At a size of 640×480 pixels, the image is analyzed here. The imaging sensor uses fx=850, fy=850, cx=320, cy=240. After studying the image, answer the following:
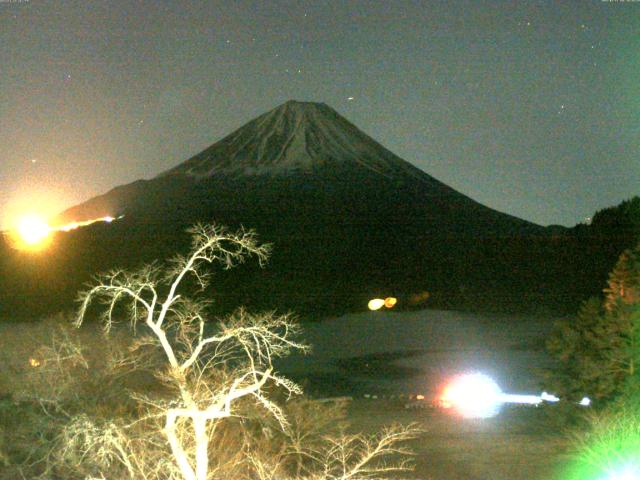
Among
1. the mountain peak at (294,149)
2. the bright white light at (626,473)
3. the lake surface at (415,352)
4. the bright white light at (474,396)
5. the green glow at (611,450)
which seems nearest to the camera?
the bright white light at (626,473)

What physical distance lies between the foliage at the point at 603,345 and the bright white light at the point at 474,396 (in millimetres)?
4845

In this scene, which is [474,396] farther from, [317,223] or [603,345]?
[317,223]

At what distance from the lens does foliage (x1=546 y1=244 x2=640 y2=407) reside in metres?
13.5

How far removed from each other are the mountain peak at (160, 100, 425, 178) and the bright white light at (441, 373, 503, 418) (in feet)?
184

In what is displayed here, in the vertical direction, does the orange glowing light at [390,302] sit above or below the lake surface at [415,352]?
above

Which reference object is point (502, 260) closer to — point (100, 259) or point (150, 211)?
point (100, 259)

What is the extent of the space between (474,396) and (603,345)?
752cm

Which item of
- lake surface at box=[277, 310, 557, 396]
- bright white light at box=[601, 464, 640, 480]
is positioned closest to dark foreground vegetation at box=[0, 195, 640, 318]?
lake surface at box=[277, 310, 557, 396]

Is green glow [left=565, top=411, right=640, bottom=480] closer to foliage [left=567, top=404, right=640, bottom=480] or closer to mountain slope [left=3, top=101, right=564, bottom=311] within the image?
foliage [left=567, top=404, right=640, bottom=480]

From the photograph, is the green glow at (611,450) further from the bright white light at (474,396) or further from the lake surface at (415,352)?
the lake surface at (415,352)

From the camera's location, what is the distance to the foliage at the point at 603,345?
44.4 ft

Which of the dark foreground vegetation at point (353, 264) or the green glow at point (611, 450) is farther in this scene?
the dark foreground vegetation at point (353, 264)

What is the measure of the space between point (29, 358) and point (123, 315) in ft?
61.6

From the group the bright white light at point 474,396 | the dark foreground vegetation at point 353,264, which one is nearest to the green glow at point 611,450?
the bright white light at point 474,396
